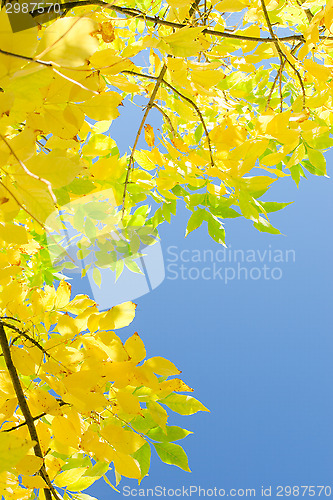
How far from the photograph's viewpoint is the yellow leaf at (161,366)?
58 centimetres

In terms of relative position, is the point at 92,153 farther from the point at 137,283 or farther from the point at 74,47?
the point at 137,283

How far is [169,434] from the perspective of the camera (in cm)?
66

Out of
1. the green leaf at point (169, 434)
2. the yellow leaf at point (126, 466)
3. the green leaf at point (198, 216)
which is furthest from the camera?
the green leaf at point (198, 216)

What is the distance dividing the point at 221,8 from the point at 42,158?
15.7 inches

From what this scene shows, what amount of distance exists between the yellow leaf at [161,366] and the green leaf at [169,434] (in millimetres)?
143

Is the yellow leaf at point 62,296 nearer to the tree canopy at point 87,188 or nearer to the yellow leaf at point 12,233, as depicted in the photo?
the tree canopy at point 87,188

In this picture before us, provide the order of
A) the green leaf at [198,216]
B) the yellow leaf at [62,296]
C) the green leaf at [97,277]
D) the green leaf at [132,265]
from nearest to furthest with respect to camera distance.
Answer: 1. the yellow leaf at [62,296]
2. the green leaf at [198,216]
3. the green leaf at [132,265]
4. the green leaf at [97,277]

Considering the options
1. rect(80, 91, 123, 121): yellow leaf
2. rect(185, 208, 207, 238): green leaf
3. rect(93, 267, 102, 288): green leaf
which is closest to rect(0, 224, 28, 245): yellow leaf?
rect(80, 91, 123, 121): yellow leaf

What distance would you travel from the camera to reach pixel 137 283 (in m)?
1.34

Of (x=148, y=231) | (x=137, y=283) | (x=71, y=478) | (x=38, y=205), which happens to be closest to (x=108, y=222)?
(x=148, y=231)

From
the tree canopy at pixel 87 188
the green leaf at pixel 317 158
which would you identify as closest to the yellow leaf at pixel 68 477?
the tree canopy at pixel 87 188

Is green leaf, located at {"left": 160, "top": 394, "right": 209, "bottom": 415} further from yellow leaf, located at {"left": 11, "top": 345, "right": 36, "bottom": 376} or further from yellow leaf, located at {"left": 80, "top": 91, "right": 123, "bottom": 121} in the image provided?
yellow leaf, located at {"left": 80, "top": 91, "right": 123, "bottom": 121}

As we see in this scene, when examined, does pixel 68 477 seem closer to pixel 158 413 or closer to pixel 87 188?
pixel 158 413

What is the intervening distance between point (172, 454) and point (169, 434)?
0.03 m
